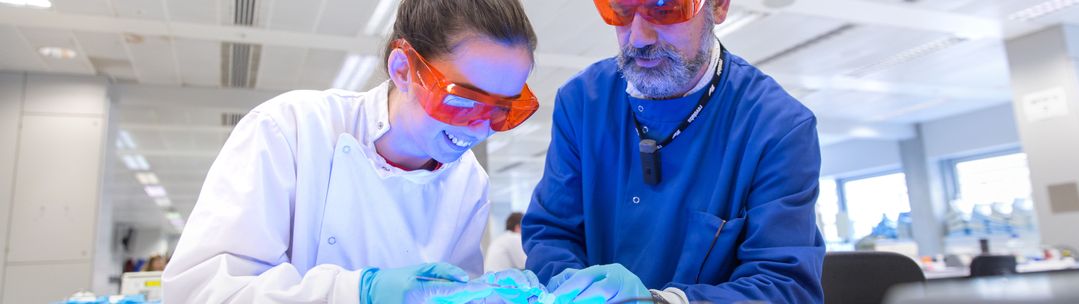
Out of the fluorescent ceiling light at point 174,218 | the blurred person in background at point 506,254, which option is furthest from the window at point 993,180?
the fluorescent ceiling light at point 174,218

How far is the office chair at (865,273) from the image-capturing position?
2.04 meters

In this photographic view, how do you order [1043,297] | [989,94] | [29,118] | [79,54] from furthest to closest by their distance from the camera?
[989,94], [29,118], [79,54], [1043,297]

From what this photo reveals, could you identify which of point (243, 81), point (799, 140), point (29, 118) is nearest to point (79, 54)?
point (29, 118)

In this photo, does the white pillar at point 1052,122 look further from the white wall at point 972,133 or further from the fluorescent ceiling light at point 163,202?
the fluorescent ceiling light at point 163,202

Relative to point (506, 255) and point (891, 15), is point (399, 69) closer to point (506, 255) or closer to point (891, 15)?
point (506, 255)

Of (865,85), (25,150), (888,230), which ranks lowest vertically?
(888,230)

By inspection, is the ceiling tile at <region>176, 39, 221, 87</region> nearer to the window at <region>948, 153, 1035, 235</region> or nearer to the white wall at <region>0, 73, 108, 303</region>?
the white wall at <region>0, 73, 108, 303</region>

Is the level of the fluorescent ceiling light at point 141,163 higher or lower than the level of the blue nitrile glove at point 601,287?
higher

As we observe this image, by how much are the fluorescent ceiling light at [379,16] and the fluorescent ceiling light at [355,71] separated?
23.1 inches

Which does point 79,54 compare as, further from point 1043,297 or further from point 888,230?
point 888,230

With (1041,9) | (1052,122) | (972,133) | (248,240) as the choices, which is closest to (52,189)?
(248,240)

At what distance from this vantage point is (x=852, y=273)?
6.76ft

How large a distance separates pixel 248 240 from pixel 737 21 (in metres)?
5.30

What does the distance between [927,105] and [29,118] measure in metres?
10.7
